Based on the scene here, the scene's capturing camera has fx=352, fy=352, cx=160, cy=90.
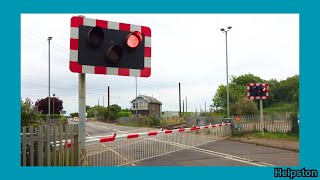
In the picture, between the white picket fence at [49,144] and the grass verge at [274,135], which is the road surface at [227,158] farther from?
the grass verge at [274,135]

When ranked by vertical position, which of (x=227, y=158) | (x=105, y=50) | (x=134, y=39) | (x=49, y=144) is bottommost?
(x=227, y=158)

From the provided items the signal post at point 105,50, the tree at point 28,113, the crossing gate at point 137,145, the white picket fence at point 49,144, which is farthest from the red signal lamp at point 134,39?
the tree at point 28,113

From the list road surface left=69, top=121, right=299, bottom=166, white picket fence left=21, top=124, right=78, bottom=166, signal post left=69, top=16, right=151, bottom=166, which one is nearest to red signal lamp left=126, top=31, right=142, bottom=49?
signal post left=69, top=16, right=151, bottom=166

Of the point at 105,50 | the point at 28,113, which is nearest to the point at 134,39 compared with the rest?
the point at 105,50

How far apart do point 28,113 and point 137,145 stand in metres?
10.5

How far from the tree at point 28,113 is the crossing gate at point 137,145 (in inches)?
345

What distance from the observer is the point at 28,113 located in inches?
777

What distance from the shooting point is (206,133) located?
765 inches

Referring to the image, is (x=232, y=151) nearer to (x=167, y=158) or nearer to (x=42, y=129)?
(x=167, y=158)

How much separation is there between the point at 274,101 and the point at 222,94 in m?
18.7

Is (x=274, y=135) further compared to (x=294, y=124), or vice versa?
(x=274, y=135)

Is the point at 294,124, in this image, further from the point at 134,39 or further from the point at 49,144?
the point at 134,39

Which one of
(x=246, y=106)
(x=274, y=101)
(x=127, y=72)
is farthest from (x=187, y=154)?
(x=274, y=101)

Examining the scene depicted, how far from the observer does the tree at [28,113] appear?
19056 millimetres
